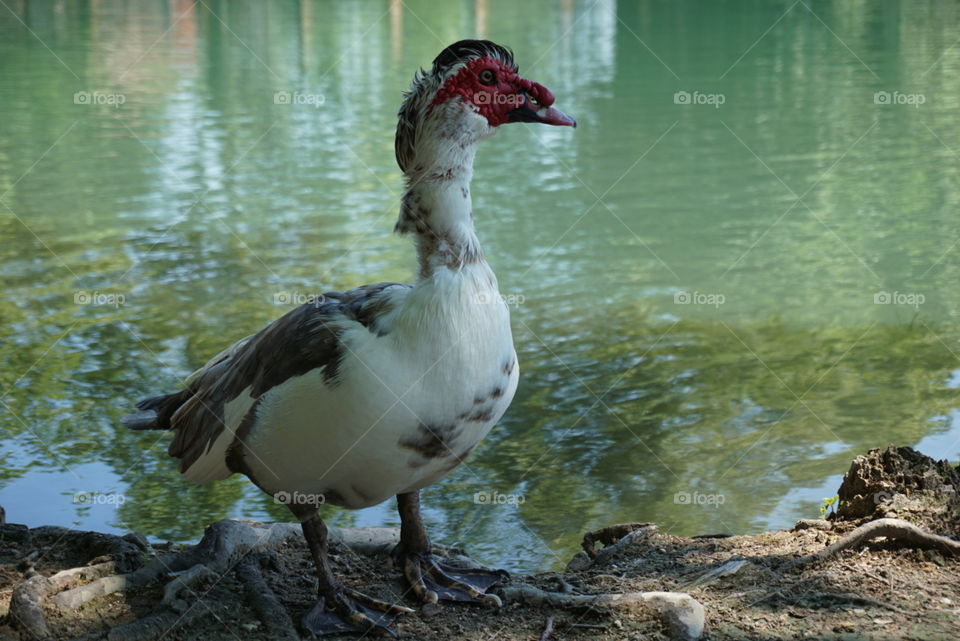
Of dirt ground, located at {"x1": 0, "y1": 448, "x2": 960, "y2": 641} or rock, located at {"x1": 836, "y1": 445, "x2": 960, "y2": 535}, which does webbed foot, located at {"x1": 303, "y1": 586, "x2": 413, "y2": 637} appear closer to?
dirt ground, located at {"x1": 0, "y1": 448, "x2": 960, "y2": 641}

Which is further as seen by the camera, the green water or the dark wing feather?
the green water

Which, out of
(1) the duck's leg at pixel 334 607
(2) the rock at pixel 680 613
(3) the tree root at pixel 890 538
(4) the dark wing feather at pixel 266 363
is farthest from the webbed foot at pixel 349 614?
(3) the tree root at pixel 890 538

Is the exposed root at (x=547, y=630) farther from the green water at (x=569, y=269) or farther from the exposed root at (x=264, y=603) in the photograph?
the green water at (x=569, y=269)

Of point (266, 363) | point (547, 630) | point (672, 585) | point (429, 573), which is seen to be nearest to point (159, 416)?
point (266, 363)

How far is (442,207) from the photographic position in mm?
3885

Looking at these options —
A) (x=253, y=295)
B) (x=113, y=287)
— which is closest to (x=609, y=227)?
(x=253, y=295)

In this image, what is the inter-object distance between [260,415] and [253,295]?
5221 millimetres

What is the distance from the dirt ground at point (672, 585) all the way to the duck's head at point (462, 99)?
5.57 ft

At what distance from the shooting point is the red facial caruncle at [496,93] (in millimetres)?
3871

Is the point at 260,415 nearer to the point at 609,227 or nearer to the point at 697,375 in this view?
the point at 697,375

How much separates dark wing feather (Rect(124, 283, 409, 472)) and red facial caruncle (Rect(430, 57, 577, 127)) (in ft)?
2.32

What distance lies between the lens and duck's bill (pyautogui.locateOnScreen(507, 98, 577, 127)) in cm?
401

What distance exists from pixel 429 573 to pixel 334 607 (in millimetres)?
473

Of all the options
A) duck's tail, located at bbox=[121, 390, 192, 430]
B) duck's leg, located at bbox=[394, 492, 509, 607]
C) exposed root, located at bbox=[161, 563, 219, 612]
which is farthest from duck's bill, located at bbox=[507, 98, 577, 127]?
exposed root, located at bbox=[161, 563, 219, 612]
